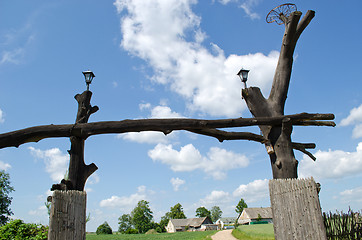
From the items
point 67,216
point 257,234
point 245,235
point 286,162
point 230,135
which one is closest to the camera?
point 67,216

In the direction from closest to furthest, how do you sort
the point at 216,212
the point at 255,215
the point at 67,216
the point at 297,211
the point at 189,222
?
the point at 67,216, the point at 297,211, the point at 255,215, the point at 189,222, the point at 216,212

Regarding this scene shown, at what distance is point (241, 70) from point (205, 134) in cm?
182

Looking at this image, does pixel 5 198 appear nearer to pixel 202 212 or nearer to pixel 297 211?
pixel 297 211

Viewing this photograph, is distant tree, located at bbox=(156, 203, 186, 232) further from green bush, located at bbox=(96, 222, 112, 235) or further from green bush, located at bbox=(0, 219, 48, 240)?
green bush, located at bbox=(0, 219, 48, 240)

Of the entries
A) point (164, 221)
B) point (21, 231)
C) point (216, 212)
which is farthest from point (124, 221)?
point (21, 231)

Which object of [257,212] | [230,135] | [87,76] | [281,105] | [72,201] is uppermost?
[87,76]

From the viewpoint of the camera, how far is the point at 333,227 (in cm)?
610

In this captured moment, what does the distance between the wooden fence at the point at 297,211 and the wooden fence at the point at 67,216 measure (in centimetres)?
360

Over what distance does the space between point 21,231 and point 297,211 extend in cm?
779

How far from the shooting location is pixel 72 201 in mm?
4582

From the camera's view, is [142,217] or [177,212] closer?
[142,217]

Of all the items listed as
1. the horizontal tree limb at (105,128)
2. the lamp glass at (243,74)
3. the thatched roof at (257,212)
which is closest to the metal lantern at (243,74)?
the lamp glass at (243,74)

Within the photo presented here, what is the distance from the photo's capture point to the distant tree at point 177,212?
3041 inches

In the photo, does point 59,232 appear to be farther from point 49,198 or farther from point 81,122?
point 81,122
